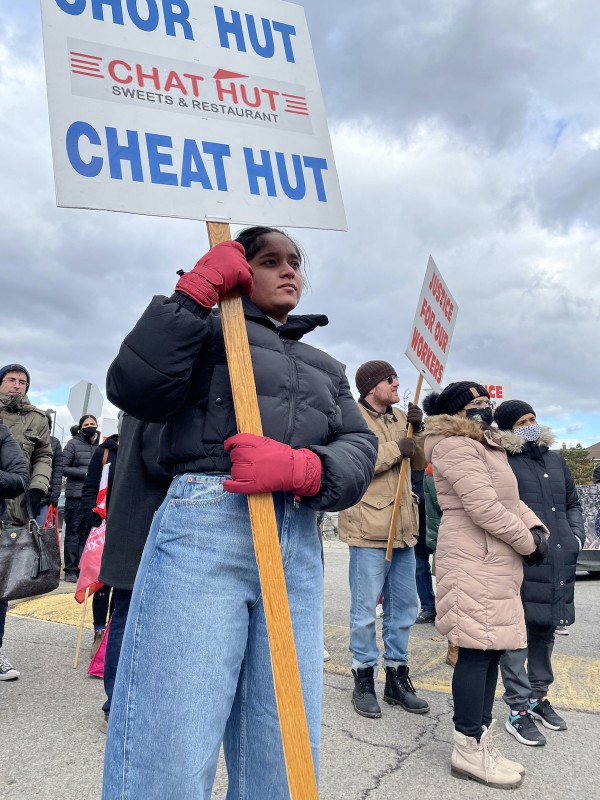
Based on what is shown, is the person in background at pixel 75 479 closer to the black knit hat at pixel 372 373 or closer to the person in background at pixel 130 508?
the black knit hat at pixel 372 373

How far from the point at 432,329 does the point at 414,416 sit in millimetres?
917

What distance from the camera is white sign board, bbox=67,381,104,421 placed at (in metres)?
12.0

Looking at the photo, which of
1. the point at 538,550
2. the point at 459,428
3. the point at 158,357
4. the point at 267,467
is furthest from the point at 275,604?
the point at 538,550

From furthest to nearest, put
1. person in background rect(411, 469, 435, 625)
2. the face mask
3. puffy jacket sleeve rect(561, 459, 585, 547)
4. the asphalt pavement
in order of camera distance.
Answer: person in background rect(411, 469, 435, 625), puffy jacket sleeve rect(561, 459, 585, 547), the face mask, the asphalt pavement

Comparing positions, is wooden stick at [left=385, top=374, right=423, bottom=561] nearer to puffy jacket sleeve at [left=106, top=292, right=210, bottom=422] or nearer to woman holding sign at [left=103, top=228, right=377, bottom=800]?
woman holding sign at [left=103, top=228, right=377, bottom=800]

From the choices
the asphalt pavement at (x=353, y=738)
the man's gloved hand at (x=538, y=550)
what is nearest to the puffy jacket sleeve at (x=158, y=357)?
the asphalt pavement at (x=353, y=738)

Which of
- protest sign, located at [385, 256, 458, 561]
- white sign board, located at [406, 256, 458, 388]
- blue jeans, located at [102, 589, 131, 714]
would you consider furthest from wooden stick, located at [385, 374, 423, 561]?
blue jeans, located at [102, 589, 131, 714]

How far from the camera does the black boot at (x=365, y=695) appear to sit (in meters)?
3.82

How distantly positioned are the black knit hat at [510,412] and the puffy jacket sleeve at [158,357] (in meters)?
2.97

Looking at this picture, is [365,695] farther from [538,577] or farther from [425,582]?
[425,582]

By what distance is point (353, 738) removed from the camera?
3.49m

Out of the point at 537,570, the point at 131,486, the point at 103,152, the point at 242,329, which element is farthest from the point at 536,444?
the point at 103,152

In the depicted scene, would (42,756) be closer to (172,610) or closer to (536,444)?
(172,610)

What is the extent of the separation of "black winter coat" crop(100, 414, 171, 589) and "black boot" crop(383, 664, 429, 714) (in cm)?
188
